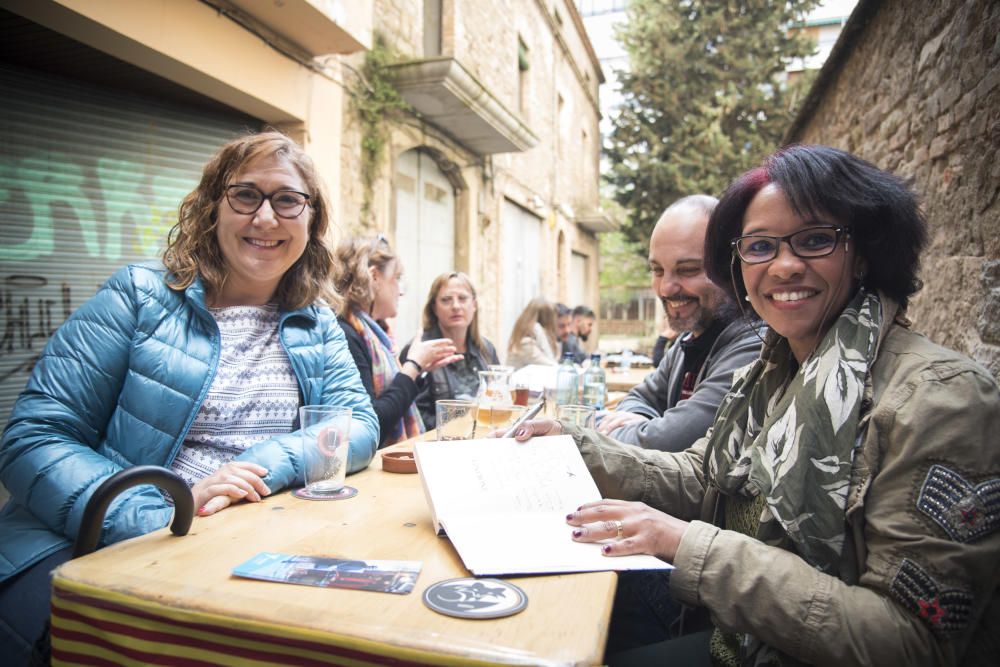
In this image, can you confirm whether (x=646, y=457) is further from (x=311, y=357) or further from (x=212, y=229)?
(x=212, y=229)

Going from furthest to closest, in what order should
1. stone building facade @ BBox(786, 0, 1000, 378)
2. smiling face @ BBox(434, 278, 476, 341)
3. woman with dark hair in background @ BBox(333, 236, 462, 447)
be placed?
smiling face @ BBox(434, 278, 476, 341) < woman with dark hair in background @ BBox(333, 236, 462, 447) < stone building facade @ BBox(786, 0, 1000, 378)

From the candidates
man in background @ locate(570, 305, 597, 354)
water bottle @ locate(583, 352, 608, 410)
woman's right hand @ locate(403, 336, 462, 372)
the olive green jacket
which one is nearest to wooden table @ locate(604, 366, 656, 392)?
water bottle @ locate(583, 352, 608, 410)

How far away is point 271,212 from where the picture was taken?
201 cm

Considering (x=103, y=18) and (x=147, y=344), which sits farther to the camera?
(x=103, y=18)

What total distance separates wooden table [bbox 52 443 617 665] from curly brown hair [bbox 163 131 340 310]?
0.97m

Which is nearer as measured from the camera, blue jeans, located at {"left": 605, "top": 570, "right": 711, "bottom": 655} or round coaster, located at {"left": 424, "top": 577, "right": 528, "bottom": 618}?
round coaster, located at {"left": 424, "top": 577, "right": 528, "bottom": 618}

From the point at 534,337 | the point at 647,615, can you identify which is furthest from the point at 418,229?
the point at 647,615

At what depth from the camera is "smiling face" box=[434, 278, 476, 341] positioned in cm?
445

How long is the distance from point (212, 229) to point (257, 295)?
263mm

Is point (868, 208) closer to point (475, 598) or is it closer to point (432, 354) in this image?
point (475, 598)

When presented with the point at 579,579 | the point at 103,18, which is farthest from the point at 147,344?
the point at 103,18

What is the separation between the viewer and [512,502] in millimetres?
1402

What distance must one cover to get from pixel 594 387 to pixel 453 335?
1208 millimetres

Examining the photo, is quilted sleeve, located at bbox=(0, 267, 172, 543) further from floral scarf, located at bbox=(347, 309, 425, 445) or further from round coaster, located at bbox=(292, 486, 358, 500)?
floral scarf, located at bbox=(347, 309, 425, 445)
